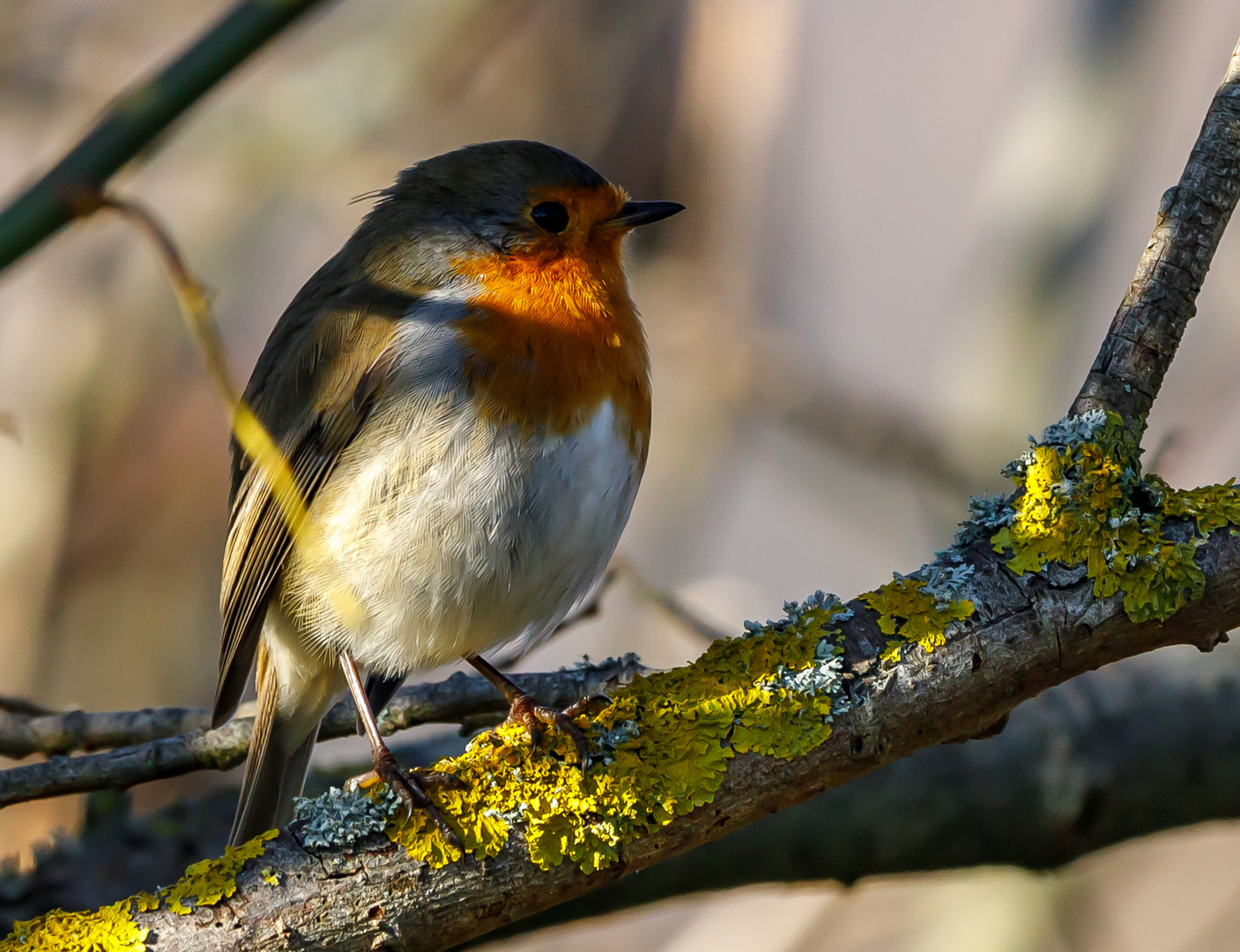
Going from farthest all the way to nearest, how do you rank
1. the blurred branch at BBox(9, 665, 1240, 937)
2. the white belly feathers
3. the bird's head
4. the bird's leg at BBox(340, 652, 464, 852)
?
the blurred branch at BBox(9, 665, 1240, 937), the bird's head, the white belly feathers, the bird's leg at BBox(340, 652, 464, 852)

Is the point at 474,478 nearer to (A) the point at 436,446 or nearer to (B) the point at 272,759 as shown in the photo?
(A) the point at 436,446

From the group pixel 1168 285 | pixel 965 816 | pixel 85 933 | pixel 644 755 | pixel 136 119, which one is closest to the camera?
pixel 136 119

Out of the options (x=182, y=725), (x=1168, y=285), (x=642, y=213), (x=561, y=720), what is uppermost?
(x=642, y=213)

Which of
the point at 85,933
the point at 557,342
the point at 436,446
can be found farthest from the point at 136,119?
the point at 557,342

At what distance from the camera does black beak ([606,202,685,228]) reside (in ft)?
10.2

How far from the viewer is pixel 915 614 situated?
205 cm

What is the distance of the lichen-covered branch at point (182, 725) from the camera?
2604mm

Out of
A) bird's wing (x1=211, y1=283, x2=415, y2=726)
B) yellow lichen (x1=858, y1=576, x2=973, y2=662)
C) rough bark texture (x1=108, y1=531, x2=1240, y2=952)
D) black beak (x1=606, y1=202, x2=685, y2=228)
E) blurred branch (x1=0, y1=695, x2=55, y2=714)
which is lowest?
rough bark texture (x1=108, y1=531, x2=1240, y2=952)

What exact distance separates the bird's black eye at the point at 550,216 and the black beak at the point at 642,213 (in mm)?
125

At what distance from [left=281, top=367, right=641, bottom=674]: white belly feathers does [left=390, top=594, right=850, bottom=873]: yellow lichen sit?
61 cm

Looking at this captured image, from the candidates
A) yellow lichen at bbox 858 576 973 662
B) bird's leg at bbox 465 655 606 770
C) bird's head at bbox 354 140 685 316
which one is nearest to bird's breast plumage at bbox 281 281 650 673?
bird's head at bbox 354 140 685 316

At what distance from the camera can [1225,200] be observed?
2262mm

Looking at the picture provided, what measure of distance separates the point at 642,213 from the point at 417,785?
5.56 ft

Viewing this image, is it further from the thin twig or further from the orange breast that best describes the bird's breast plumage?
the thin twig
